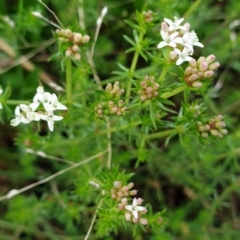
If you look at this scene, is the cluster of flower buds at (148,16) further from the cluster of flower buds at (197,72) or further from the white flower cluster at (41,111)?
the white flower cluster at (41,111)

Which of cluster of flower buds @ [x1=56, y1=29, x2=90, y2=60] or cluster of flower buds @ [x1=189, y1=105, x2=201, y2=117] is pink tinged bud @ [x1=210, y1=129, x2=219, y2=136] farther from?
cluster of flower buds @ [x1=56, y1=29, x2=90, y2=60]

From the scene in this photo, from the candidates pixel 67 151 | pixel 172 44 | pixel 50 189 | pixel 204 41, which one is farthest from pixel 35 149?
pixel 204 41

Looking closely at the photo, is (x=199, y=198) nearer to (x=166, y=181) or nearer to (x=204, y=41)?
(x=166, y=181)

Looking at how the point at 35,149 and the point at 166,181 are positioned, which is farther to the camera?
the point at 166,181

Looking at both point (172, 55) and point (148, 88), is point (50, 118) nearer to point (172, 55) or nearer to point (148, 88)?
point (148, 88)

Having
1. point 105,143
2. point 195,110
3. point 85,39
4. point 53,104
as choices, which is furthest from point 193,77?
point 105,143
